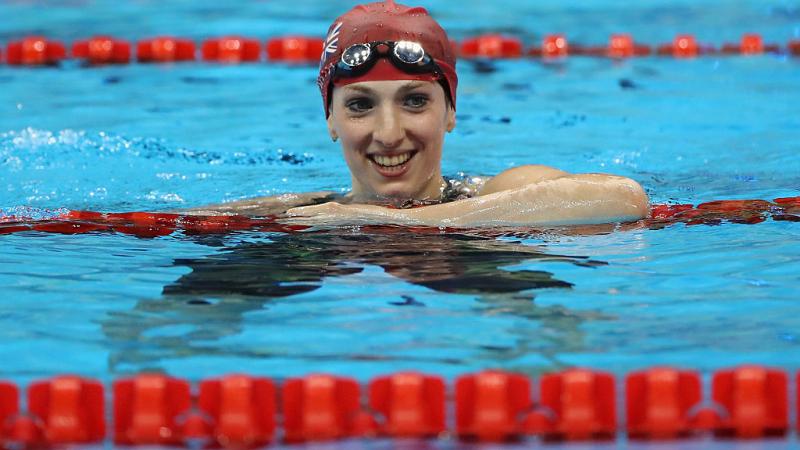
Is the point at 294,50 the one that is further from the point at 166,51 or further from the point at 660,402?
the point at 660,402

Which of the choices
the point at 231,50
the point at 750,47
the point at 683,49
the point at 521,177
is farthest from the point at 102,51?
the point at 521,177

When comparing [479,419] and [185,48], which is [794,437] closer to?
[479,419]

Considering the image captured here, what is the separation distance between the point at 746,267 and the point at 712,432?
4.06ft

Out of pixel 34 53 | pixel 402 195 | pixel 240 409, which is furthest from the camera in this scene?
pixel 34 53

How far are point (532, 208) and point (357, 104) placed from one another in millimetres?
686

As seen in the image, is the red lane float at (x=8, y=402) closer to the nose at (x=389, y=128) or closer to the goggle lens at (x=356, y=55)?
the nose at (x=389, y=128)

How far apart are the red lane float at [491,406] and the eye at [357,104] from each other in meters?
1.53

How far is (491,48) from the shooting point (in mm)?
8758

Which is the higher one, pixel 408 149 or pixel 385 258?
pixel 408 149

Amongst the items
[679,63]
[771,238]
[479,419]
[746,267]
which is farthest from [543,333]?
[679,63]

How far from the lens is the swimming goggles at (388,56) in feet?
13.6

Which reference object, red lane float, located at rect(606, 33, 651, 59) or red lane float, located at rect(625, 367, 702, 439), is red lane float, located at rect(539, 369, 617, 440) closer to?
red lane float, located at rect(625, 367, 702, 439)

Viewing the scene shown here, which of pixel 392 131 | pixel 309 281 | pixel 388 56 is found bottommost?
pixel 309 281

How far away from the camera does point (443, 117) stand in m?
4.29
